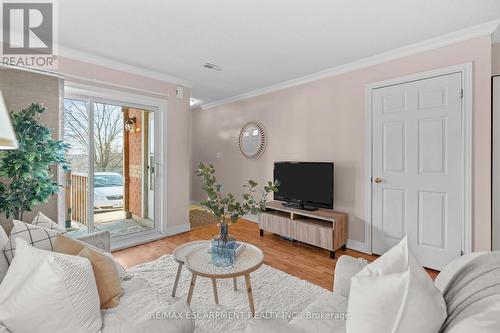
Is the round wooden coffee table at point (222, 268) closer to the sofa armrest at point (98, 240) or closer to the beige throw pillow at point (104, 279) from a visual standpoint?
the beige throw pillow at point (104, 279)

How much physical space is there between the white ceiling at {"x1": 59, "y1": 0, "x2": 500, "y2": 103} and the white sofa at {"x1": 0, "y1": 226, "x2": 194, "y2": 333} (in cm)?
189

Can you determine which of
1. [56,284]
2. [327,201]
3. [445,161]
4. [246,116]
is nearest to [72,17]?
[56,284]

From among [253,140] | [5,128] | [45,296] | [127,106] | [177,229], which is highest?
[127,106]

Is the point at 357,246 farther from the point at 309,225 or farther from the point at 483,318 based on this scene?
the point at 483,318

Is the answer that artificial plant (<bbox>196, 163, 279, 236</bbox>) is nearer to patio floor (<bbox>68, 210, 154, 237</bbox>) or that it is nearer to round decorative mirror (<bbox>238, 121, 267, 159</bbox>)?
patio floor (<bbox>68, 210, 154, 237</bbox>)

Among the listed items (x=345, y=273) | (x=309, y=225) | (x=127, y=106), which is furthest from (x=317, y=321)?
(x=127, y=106)

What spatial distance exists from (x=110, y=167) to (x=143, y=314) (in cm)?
267

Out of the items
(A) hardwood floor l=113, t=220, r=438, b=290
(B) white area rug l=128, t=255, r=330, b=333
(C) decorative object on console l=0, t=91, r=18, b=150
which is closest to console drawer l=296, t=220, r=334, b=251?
(A) hardwood floor l=113, t=220, r=438, b=290

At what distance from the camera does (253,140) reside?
4570 millimetres

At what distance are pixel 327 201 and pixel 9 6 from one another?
3.69 metres

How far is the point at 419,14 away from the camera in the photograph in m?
2.13

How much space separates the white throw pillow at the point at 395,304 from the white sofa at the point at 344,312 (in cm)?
6

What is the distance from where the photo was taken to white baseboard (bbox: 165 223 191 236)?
3799 mm

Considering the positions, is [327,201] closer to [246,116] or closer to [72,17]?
[246,116]
